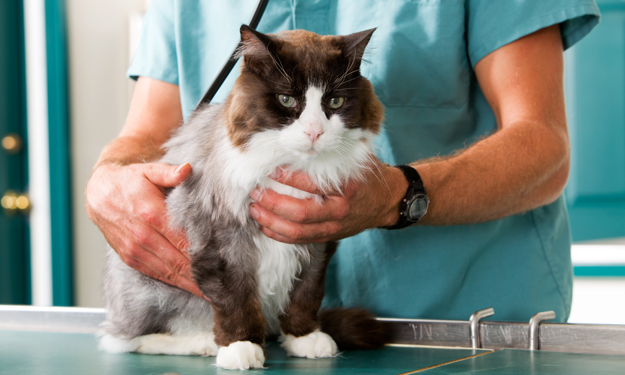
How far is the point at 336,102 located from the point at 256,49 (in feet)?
0.63

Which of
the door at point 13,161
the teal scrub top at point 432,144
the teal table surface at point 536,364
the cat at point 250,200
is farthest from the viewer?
the door at point 13,161

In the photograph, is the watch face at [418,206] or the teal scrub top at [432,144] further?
the teal scrub top at [432,144]

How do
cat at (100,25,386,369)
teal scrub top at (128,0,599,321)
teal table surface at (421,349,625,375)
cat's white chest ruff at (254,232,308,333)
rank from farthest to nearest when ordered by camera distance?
teal scrub top at (128,0,599,321)
cat's white chest ruff at (254,232,308,333)
cat at (100,25,386,369)
teal table surface at (421,349,625,375)

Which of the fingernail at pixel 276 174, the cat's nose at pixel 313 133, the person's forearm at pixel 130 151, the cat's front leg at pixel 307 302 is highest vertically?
the person's forearm at pixel 130 151

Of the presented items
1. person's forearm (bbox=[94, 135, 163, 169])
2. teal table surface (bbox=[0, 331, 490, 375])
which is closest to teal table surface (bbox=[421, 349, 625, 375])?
teal table surface (bbox=[0, 331, 490, 375])

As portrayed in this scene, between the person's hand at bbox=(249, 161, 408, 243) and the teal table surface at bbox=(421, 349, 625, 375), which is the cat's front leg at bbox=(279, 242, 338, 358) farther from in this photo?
the teal table surface at bbox=(421, 349, 625, 375)

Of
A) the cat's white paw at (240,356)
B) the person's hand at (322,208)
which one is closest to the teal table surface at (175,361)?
the cat's white paw at (240,356)

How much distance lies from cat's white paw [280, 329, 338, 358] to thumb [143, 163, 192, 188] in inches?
17.6

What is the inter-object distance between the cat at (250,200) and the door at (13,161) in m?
2.55

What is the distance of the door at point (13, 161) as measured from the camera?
3307mm

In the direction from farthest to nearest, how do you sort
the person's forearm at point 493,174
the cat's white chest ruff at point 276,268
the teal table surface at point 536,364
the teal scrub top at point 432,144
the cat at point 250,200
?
the teal scrub top at point 432,144, the person's forearm at point 493,174, the cat's white chest ruff at point 276,268, the cat at point 250,200, the teal table surface at point 536,364

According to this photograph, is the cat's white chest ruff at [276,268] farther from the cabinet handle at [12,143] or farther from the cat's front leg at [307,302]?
the cabinet handle at [12,143]

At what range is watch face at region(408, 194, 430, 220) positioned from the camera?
46.6 inches

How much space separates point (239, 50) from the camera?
1.16 meters
